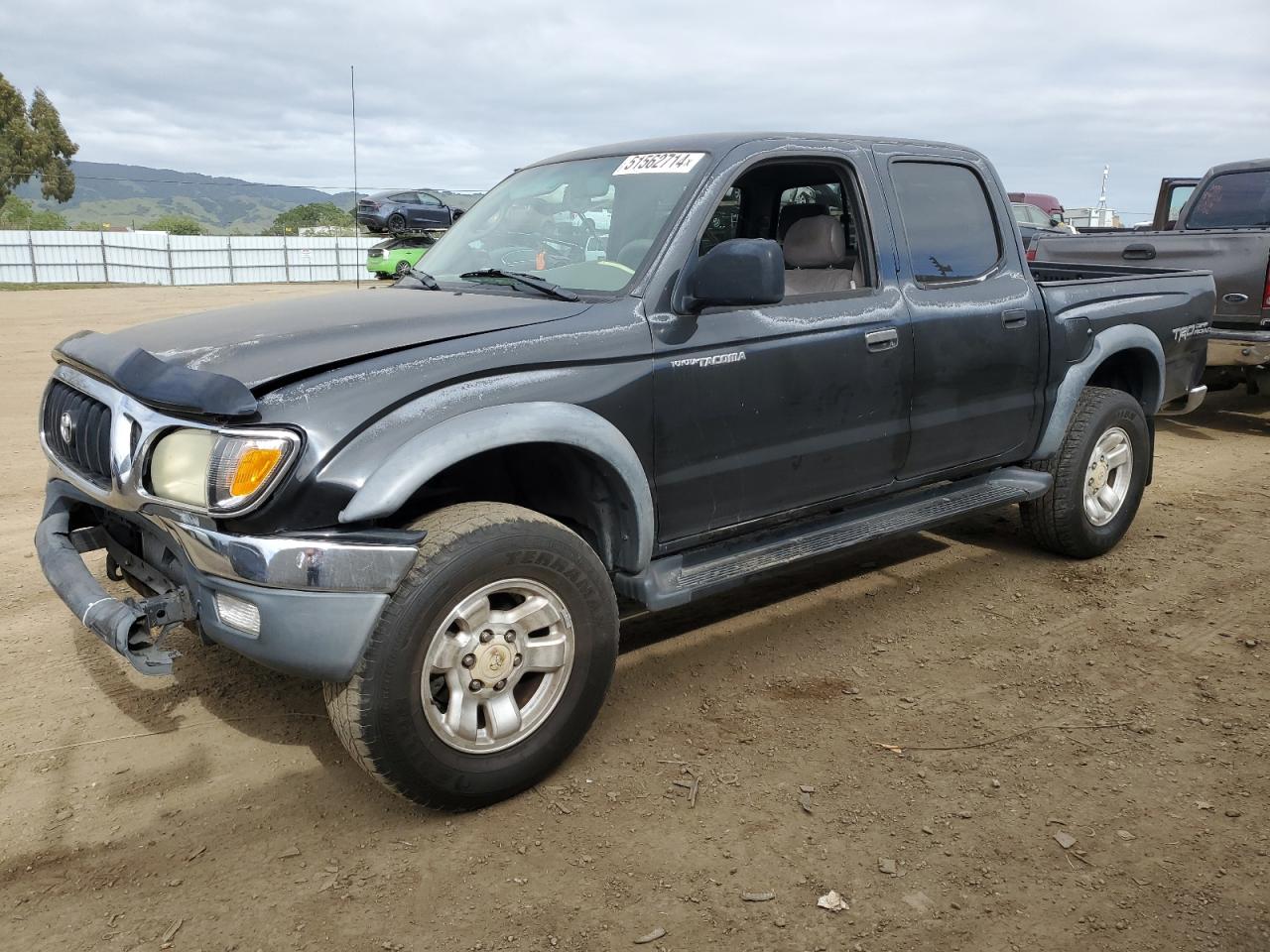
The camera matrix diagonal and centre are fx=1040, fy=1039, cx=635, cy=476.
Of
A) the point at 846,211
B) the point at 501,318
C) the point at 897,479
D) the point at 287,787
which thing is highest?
the point at 846,211

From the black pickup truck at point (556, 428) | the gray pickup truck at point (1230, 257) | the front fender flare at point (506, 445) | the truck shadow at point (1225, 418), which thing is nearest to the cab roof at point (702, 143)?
the black pickup truck at point (556, 428)

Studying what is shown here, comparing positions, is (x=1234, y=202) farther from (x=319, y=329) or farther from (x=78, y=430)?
(x=78, y=430)

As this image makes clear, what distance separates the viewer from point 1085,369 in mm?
4977

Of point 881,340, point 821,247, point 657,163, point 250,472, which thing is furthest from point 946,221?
point 250,472

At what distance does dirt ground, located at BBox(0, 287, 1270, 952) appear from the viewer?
2.58 metres

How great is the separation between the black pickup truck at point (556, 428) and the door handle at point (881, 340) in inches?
0.4

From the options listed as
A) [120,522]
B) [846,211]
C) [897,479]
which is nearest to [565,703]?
[120,522]

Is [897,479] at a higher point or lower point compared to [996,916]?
higher

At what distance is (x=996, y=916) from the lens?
2.59 m

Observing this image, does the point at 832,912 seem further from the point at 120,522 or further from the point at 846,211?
the point at 846,211

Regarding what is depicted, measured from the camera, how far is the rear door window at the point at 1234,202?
917cm

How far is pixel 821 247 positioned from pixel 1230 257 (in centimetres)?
534

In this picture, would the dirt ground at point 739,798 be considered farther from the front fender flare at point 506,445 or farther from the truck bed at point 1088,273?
the truck bed at point 1088,273

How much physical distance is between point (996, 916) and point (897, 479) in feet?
6.69
